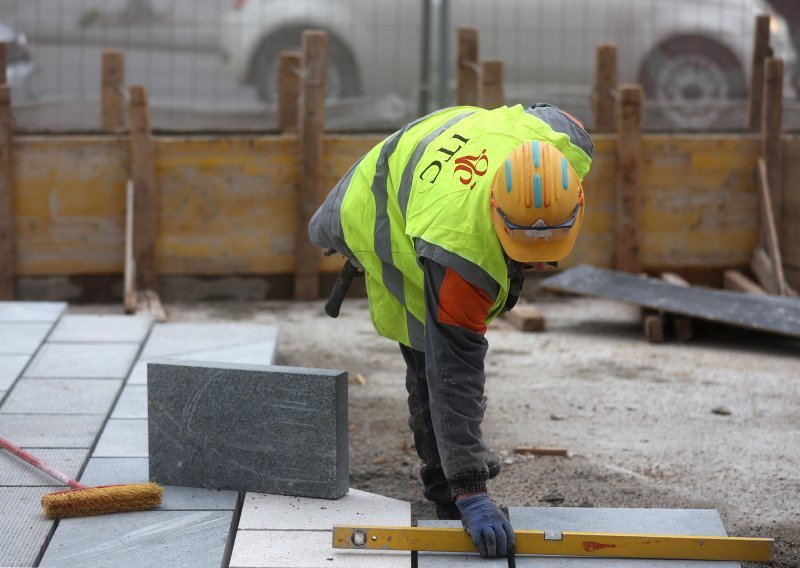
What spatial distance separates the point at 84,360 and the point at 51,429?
1.06 metres

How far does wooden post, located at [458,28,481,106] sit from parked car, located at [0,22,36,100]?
15.0 feet

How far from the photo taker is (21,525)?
4215mm

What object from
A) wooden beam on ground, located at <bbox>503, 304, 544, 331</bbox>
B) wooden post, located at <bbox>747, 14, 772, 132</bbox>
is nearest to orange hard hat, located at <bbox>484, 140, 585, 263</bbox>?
wooden beam on ground, located at <bbox>503, 304, 544, 331</bbox>

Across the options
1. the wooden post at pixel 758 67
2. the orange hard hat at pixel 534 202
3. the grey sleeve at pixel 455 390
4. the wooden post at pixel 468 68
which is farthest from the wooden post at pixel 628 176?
the orange hard hat at pixel 534 202

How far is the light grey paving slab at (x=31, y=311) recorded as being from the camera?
698cm

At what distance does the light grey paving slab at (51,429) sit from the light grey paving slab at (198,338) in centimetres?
102

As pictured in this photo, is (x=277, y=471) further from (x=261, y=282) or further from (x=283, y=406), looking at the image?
(x=261, y=282)

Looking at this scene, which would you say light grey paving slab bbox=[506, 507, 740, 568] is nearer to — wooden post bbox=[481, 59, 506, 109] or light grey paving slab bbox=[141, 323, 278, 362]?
light grey paving slab bbox=[141, 323, 278, 362]

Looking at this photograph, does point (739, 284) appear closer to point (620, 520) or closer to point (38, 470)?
point (620, 520)

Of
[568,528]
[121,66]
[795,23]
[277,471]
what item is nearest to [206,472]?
[277,471]

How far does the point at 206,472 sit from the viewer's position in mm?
4562

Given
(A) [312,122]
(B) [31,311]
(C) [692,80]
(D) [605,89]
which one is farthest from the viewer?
(C) [692,80]

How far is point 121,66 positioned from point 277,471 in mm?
5699

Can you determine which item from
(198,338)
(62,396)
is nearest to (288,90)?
(198,338)
